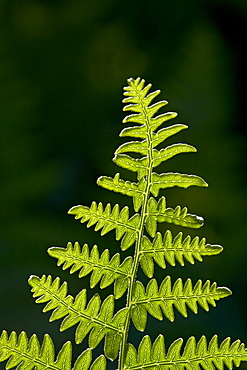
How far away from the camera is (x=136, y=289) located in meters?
0.22

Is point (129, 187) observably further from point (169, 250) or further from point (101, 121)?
point (101, 121)

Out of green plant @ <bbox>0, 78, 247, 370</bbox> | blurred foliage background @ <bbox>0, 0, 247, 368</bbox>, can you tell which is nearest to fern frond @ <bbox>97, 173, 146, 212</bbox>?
green plant @ <bbox>0, 78, 247, 370</bbox>

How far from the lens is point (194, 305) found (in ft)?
0.72

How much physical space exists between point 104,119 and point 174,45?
0.89 feet

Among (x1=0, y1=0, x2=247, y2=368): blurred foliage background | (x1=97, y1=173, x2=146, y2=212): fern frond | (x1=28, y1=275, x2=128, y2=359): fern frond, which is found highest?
(x1=0, y1=0, x2=247, y2=368): blurred foliage background

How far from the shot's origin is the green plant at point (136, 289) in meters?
0.21

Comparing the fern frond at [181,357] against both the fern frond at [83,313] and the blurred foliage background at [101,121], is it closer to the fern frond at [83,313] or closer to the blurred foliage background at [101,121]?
the fern frond at [83,313]

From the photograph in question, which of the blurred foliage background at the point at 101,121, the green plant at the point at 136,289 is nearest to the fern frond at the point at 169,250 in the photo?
the green plant at the point at 136,289

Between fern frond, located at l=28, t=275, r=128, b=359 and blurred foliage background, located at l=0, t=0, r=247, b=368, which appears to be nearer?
fern frond, located at l=28, t=275, r=128, b=359

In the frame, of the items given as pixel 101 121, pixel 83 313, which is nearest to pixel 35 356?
pixel 83 313

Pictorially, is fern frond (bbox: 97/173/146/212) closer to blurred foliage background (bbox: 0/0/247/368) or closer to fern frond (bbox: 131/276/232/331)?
fern frond (bbox: 131/276/232/331)

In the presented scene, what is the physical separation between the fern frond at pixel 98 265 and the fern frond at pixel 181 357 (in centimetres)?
2

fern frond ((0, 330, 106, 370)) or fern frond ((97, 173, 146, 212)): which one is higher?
fern frond ((97, 173, 146, 212))

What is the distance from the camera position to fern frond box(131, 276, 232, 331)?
0.71 ft
